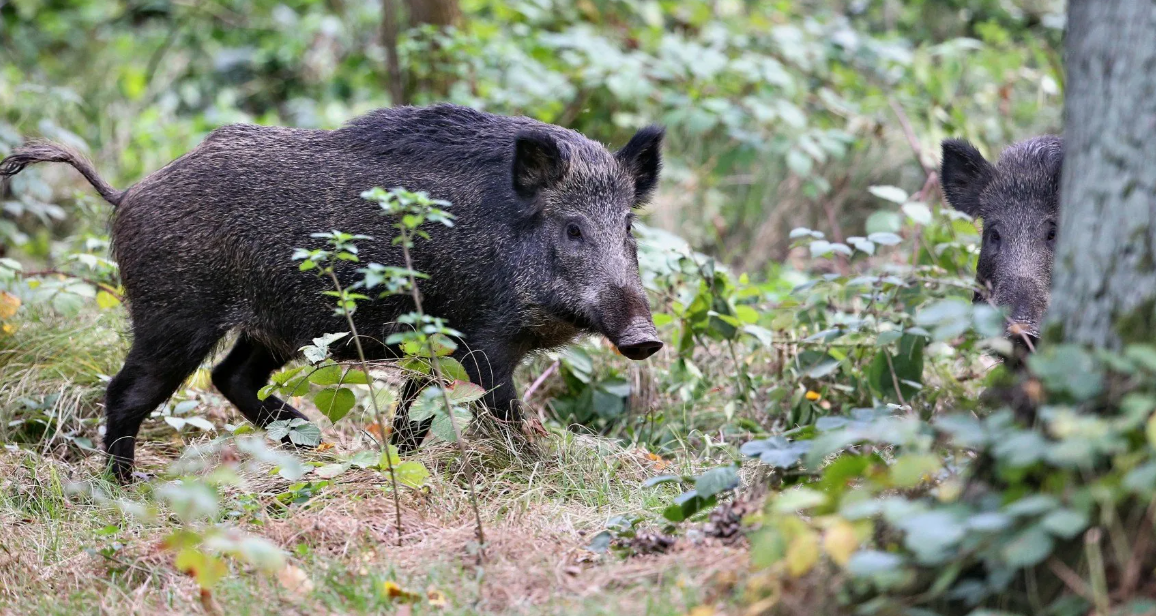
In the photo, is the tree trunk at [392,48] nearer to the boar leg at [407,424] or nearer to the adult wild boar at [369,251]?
the adult wild boar at [369,251]

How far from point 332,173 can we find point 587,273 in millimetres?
1137

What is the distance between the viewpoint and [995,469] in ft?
7.95

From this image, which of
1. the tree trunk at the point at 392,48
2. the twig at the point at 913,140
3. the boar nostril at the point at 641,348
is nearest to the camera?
the boar nostril at the point at 641,348

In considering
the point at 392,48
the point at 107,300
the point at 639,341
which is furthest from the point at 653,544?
the point at 392,48

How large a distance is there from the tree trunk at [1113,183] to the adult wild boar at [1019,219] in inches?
68.1

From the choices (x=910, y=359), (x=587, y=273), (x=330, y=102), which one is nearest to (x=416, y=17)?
(x=330, y=102)

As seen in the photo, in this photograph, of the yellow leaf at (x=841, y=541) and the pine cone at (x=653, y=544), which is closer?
the yellow leaf at (x=841, y=541)

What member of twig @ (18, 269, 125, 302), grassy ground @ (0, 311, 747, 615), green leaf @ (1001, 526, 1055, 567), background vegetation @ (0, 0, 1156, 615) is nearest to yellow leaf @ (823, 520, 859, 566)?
background vegetation @ (0, 0, 1156, 615)

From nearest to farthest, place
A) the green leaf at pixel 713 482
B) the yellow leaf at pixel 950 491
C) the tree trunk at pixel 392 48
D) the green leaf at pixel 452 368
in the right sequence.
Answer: the yellow leaf at pixel 950 491 < the green leaf at pixel 713 482 < the green leaf at pixel 452 368 < the tree trunk at pixel 392 48

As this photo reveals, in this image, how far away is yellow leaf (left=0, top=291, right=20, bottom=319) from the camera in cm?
522

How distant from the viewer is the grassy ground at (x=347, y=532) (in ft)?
9.79

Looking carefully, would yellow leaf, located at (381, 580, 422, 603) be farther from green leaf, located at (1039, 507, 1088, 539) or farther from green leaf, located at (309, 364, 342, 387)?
green leaf, located at (1039, 507, 1088, 539)

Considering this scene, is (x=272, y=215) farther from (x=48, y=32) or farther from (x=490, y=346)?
(x=48, y=32)

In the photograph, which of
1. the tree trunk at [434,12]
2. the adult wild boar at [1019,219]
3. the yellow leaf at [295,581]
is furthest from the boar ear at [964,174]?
the tree trunk at [434,12]
